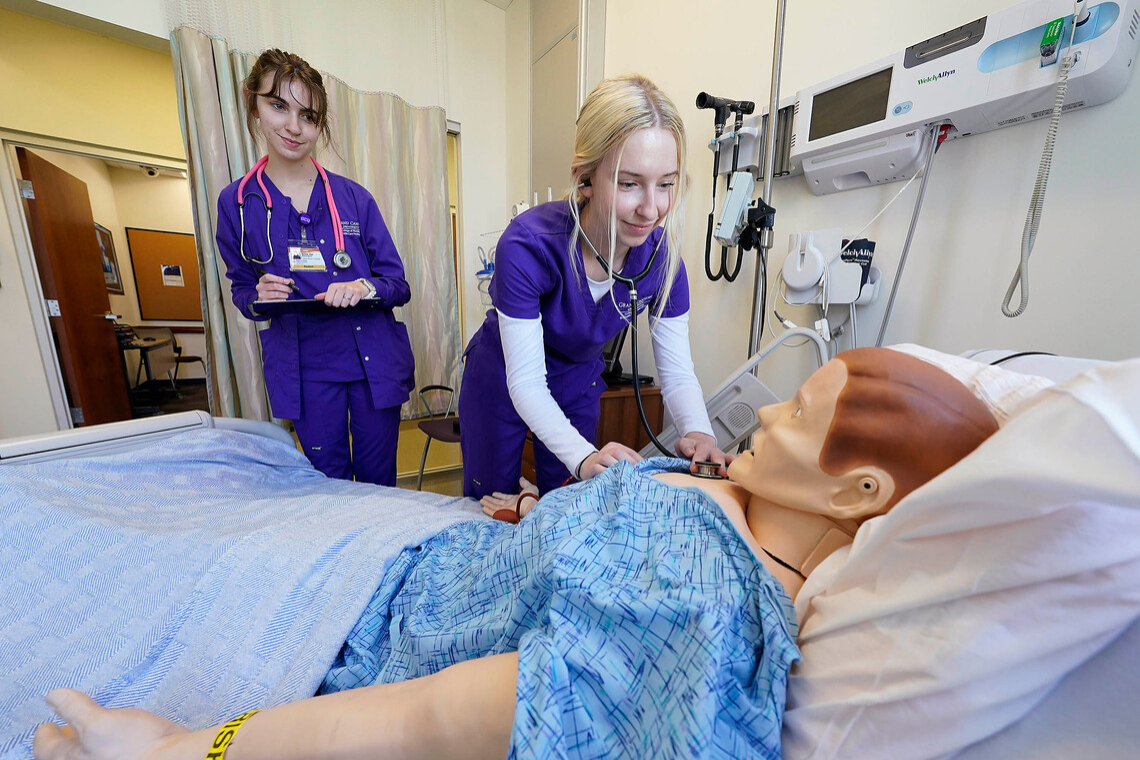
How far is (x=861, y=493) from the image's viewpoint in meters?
0.51

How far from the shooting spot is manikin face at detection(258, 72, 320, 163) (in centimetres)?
125

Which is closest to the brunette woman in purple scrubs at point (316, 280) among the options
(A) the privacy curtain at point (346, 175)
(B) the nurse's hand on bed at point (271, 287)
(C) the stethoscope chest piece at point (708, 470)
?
(B) the nurse's hand on bed at point (271, 287)

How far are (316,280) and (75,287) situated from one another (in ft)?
9.57

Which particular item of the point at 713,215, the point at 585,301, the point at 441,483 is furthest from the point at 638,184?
the point at 441,483

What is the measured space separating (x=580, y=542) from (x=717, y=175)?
1.52 metres

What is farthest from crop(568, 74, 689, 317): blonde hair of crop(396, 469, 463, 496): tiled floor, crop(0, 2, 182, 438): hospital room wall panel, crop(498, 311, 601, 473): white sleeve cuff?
crop(0, 2, 182, 438): hospital room wall panel

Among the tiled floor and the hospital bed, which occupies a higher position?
the hospital bed

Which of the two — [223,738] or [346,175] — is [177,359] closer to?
[346,175]

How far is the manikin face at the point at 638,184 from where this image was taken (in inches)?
35.0

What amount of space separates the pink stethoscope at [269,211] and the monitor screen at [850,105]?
4.66ft

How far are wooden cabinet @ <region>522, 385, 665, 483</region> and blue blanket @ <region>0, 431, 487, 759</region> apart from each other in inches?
32.8

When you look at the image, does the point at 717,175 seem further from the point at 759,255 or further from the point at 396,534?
the point at 396,534

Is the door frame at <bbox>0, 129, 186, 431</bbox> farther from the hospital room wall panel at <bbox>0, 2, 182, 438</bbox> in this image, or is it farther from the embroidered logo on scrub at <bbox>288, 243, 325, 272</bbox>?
the embroidered logo on scrub at <bbox>288, 243, 325, 272</bbox>

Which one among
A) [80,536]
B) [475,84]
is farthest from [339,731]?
[475,84]
